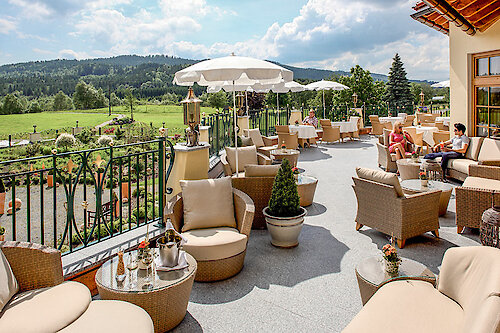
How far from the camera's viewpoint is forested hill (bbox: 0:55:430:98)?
56156mm

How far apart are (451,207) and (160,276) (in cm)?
496

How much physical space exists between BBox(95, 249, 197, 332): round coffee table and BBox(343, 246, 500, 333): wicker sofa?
1.27 meters

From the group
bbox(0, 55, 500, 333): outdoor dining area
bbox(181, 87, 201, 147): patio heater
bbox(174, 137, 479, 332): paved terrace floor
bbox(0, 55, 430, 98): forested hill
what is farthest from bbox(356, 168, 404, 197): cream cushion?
bbox(0, 55, 430, 98): forested hill

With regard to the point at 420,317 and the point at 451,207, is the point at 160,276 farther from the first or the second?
the point at 451,207

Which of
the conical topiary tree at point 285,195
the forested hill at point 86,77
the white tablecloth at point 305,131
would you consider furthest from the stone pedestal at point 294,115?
the forested hill at point 86,77

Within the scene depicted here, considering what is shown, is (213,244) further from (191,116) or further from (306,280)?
(191,116)

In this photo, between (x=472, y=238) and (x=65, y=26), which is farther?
(x=65, y=26)

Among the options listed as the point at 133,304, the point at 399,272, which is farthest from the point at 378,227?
the point at 133,304

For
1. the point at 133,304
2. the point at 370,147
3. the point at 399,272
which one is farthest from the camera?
the point at 370,147

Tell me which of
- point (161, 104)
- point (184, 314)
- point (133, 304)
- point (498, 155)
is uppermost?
point (161, 104)

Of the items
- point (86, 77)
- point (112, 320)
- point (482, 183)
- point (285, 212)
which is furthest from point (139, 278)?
point (86, 77)

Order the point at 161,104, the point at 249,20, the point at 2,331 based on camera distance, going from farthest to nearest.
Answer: the point at 161,104, the point at 249,20, the point at 2,331

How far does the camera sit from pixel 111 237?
12.2 feet

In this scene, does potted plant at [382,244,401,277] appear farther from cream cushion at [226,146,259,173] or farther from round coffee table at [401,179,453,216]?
cream cushion at [226,146,259,173]
